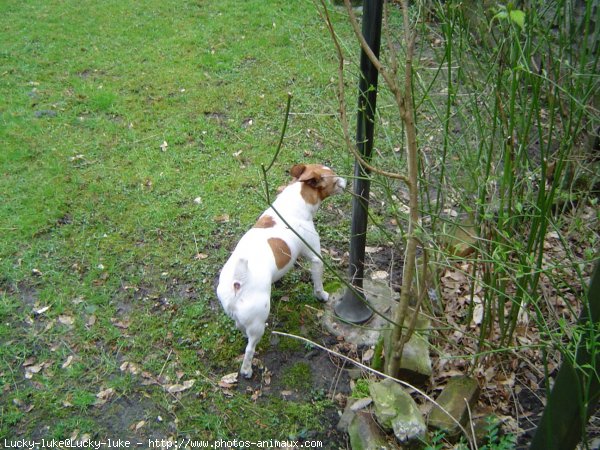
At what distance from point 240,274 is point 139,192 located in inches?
96.2

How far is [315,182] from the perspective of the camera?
3662 mm

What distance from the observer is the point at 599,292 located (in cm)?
172

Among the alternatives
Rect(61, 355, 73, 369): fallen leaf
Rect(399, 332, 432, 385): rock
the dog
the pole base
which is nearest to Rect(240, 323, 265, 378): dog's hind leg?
the dog

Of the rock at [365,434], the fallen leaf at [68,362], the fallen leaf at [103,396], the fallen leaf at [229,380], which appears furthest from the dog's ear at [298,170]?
the fallen leaf at [68,362]

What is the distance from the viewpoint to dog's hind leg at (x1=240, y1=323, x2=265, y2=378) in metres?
3.18

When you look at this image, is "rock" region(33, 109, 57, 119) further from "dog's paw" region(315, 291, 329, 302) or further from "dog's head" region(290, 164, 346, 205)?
"dog's paw" region(315, 291, 329, 302)

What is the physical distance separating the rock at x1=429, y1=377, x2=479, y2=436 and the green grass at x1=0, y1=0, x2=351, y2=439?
0.73 meters

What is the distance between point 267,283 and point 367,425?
1001 millimetres

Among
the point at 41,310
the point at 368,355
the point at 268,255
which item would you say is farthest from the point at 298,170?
the point at 41,310

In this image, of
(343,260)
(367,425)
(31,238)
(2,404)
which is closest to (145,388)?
(2,404)

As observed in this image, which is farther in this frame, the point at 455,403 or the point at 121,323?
the point at 121,323

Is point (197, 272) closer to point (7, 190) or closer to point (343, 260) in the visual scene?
point (343, 260)

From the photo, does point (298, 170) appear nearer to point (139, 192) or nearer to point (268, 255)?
point (268, 255)

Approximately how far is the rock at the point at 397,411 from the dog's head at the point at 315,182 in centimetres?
142
